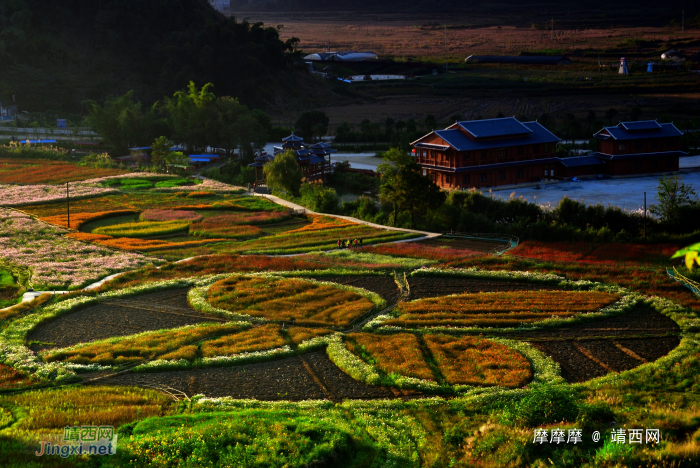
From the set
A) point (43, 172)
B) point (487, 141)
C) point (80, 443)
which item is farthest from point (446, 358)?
point (43, 172)

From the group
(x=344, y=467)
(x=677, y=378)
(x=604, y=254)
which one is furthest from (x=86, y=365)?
(x=604, y=254)

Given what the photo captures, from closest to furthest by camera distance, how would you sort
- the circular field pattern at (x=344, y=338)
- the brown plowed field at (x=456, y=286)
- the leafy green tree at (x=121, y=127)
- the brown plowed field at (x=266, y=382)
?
the brown plowed field at (x=266, y=382) < the circular field pattern at (x=344, y=338) < the brown plowed field at (x=456, y=286) < the leafy green tree at (x=121, y=127)

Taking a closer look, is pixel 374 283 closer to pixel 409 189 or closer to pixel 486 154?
pixel 409 189

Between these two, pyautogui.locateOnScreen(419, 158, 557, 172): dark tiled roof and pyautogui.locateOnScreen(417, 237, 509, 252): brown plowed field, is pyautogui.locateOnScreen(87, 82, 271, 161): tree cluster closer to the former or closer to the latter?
pyautogui.locateOnScreen(419, 158, 557, 172): dark tiled roof

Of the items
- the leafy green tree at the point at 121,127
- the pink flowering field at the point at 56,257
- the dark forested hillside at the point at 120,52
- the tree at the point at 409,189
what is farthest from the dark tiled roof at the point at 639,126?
the dark forested hillside at the point at 120,52

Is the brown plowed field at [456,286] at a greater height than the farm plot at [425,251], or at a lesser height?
lesser

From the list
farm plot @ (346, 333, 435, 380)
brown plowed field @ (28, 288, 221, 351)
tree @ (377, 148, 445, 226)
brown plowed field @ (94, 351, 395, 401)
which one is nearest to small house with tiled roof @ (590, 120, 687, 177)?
tree @ (377, 148, 445, 226)

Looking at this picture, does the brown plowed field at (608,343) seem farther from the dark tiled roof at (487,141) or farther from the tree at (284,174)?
the tree at (284,174)
